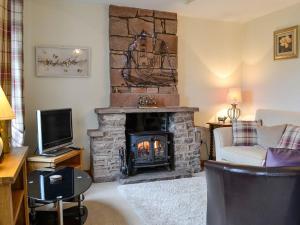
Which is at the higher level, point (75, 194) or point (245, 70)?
point (245, 70)

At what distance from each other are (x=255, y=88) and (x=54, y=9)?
3.50 metres

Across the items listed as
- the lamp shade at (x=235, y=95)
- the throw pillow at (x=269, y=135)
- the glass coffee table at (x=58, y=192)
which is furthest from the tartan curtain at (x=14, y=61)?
the lamp shade at (x=235, y=95)

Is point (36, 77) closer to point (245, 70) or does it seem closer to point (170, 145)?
point (170, 145)

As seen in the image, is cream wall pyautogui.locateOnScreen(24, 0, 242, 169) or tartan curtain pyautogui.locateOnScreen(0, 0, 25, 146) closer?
tartan curtain pyautogui.locateOnScreen(0, 0, 25, 146)

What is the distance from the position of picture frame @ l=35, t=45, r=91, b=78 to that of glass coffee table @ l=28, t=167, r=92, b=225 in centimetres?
161

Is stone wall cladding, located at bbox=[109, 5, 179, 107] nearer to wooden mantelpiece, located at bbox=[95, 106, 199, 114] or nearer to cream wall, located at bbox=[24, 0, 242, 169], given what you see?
cream wall, located at bbox=[24, 0, 242, 169]

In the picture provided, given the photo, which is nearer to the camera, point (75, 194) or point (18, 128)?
point (75, 194)

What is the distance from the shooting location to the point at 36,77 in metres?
3.83

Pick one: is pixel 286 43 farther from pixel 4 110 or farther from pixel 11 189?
pixel 11 189

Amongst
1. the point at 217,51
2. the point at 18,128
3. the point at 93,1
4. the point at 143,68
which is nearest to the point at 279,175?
the point at 18,128

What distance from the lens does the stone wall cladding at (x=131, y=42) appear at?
4.16 m

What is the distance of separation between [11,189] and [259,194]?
1449mm

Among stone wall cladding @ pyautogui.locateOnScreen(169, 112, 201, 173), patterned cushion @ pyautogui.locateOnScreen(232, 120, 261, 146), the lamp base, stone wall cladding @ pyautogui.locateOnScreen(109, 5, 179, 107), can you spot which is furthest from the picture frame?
the lamp base

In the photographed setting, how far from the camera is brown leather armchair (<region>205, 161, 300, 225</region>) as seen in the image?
1452mm
